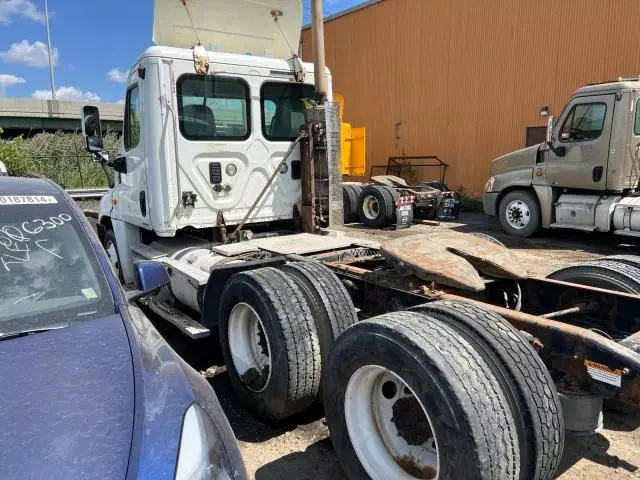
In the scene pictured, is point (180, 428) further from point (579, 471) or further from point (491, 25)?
point (491, 25)

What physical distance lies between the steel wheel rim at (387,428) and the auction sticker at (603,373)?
807mm

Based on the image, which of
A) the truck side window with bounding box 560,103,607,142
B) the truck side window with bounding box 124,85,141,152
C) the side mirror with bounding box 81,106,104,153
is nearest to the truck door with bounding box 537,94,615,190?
the truck side window with bounding box 560,103,607,142

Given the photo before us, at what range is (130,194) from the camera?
19.6ft

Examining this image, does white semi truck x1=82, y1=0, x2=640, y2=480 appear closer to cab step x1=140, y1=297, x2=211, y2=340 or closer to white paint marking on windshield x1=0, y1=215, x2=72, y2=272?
cab step x1=140, y1=297, x2=211, y2=340

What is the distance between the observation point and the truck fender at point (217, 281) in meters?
4.17

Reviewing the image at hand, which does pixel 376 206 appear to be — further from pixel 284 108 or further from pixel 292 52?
pixel 284 108

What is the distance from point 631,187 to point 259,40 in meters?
8.06

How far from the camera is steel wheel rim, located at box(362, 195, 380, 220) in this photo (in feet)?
44.0

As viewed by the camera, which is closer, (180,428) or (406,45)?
(180,428)

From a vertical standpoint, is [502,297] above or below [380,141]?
below

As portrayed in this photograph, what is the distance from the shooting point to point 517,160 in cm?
1209

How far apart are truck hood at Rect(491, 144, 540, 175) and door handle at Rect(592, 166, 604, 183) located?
1.57 m

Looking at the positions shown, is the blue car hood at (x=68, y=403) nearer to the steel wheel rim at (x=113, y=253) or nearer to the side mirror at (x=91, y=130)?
the side mirror at (x=91, y=130)

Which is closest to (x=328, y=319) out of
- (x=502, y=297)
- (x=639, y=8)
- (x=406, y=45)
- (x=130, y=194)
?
(x=502, y=297)
